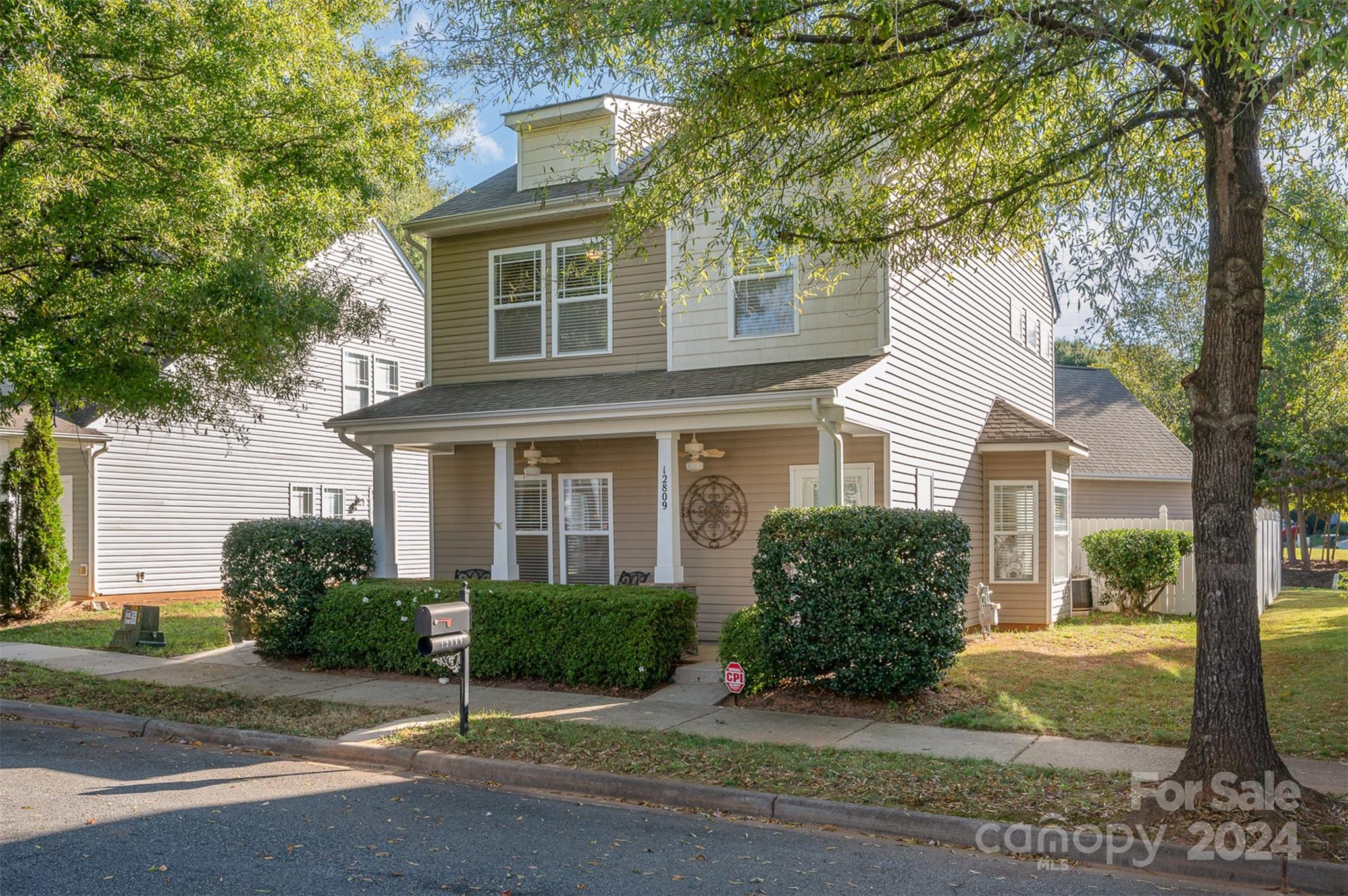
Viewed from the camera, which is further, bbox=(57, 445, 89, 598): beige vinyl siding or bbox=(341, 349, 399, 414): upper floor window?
bbox=(341, 349, 399, 414): upper floor window

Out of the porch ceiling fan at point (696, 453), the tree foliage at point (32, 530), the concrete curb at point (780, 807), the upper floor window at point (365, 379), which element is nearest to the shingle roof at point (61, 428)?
the tree foliage at point (32, 530)

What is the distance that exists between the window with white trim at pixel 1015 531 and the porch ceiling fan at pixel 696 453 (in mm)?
5322

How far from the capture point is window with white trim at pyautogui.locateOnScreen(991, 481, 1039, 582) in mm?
15430

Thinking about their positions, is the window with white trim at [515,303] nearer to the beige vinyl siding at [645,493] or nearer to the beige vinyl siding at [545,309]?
the beige vinyl siding at [545,309]

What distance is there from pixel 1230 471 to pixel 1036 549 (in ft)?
31.2

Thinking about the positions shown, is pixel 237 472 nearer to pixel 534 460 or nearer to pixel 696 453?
pixel 534 460

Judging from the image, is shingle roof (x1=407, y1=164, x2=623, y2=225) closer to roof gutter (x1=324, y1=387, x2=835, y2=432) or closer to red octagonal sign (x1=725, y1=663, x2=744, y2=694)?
roof gutter (x1=324, y1=387, x2=835, y2=432)

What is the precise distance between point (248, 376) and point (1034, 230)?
33.1ft

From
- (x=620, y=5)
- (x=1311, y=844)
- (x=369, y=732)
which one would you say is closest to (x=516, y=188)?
(x=620, y=5)

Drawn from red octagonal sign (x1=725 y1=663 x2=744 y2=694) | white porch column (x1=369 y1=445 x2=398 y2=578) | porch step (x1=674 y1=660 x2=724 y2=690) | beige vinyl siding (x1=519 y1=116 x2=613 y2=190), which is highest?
beige vinyl siding (x1=519 y1=116 x2=613 y2=190)

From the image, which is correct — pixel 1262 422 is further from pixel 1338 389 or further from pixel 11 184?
pixel 11 184

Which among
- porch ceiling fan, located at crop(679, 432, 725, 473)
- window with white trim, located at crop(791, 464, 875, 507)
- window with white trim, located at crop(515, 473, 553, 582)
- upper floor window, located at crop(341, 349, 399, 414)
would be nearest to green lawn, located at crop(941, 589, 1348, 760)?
window with white trim, located at crop(791, 464, 875, 507)

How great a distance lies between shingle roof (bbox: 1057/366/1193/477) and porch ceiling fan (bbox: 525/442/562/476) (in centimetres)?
1250

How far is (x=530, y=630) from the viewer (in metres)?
10.7
